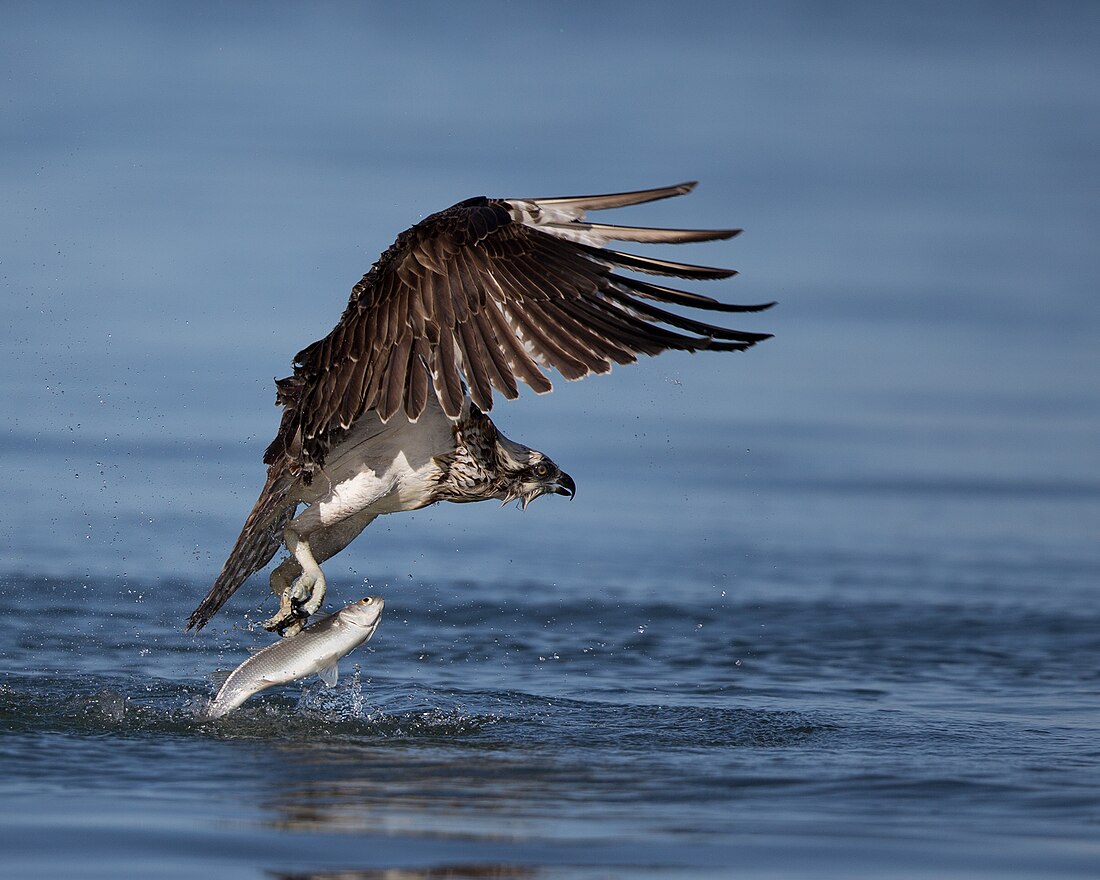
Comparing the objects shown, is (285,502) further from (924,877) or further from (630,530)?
(630,530)

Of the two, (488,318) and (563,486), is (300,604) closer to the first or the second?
(563,486)

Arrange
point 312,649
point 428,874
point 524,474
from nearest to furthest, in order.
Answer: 1. point 428,874
2. point 312,649
3. point 524,474

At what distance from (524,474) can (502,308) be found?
1.21 m

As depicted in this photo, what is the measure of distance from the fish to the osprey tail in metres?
0.68

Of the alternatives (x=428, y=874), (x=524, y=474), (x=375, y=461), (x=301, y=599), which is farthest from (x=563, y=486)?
(x=428, y=874)

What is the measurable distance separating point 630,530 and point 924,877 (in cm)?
839

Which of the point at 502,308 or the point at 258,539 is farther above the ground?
the point at 502,308

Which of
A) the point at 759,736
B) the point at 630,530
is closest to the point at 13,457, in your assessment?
the point at 630,530

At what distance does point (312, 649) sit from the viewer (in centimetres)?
690

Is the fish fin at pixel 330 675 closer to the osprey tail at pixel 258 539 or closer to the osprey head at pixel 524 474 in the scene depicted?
the osprey tail at pixel 258 539

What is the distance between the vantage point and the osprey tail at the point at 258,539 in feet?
24.3

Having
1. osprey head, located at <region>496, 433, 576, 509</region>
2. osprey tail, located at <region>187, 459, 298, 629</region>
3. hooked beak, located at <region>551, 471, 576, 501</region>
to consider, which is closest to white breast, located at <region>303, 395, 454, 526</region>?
osprey tail, located at <region>187, 459, 298, 629</region>

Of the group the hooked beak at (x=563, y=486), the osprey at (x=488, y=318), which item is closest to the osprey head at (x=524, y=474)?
the hooked beak at (x=563, y=486)

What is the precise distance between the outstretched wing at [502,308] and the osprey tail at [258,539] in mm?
701
